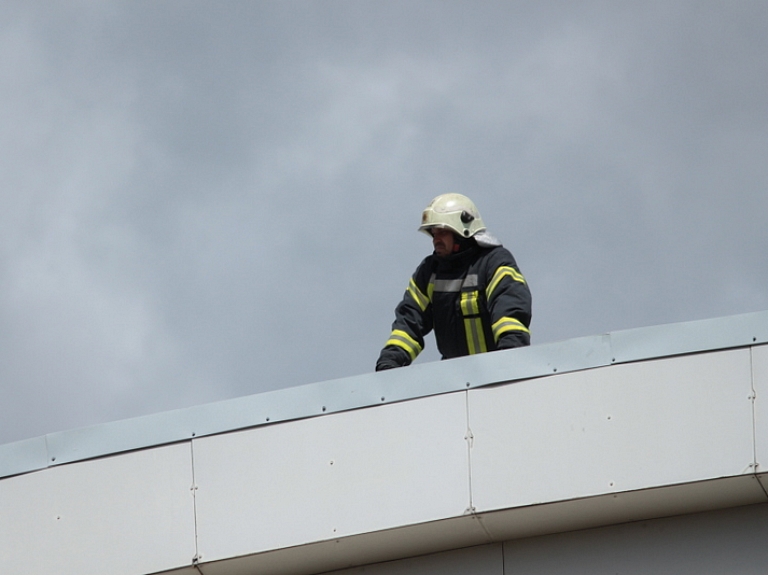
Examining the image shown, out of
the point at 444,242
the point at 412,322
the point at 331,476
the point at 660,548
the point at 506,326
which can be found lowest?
the point at 660,548

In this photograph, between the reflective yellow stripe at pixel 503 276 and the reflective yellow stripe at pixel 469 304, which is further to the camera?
the reflective yellow stripe at pixel 469 304

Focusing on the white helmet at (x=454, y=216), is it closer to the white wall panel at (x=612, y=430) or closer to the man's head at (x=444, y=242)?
the man's head at (x=444, y=242)

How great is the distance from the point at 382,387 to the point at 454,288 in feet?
5.40

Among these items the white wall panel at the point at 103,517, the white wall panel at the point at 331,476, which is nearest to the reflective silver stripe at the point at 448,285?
the white wall panel at the point at 331,476

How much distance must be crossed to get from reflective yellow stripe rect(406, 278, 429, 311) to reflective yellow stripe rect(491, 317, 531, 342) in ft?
2.98

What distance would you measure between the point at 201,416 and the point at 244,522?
689mm

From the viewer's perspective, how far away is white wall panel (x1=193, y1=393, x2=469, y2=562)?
7.83 m

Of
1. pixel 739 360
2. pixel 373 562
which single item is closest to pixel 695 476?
pixel 739 360

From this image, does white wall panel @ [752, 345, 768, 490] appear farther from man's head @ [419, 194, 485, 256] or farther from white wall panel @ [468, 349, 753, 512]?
man's head @ [419, 194, 485, 256]

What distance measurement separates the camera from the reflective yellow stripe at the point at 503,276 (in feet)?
30.3

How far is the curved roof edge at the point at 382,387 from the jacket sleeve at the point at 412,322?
4.47 feet

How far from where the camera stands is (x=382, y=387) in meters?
8.08

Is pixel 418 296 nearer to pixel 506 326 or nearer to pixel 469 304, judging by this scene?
pixel 469 304

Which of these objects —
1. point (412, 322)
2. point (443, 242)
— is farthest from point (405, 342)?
point (443, 242)
